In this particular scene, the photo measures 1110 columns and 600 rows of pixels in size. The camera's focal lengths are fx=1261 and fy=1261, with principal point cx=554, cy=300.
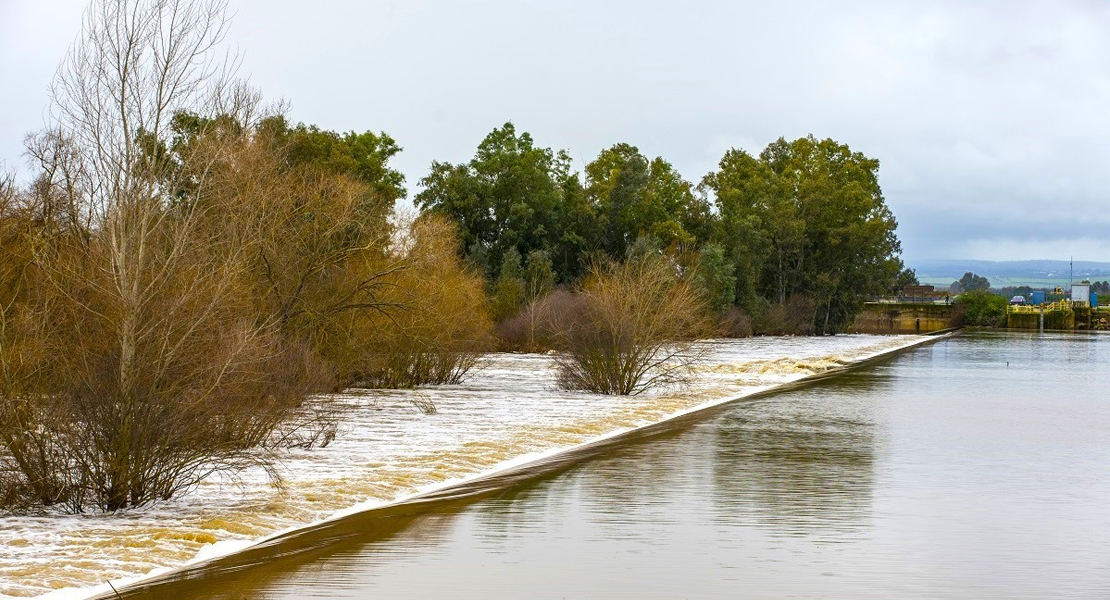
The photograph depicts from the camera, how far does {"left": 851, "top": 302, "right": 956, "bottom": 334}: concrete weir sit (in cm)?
13262

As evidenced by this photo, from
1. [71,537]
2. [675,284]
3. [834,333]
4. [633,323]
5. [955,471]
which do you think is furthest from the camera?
[834,333]

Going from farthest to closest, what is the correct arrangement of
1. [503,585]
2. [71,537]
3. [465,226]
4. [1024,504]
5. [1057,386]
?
[465,226] → [1057,386] → [1024,504] → [71,537] → [503,585]

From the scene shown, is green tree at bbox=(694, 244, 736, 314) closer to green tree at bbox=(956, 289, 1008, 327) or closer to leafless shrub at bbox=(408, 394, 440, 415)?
leafless shrub at bbox=(408, 394, 440, 415)

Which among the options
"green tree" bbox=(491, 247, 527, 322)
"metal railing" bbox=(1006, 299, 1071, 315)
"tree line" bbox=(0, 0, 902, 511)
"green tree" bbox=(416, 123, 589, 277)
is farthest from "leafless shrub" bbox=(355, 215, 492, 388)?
"metal railing" bbox=(1006, 299, 1071, 315)

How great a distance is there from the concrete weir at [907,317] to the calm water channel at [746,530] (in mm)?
110351

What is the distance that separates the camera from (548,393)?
33000 millimetres

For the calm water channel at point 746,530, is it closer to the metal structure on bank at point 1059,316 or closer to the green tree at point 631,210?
the green tree at point 631,210

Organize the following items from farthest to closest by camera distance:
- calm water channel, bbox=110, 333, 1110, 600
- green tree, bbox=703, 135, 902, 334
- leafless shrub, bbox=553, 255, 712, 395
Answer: green tree, bbox=703, 135, 902, 334
leafless shrub, bbox=553, 255, 712, 395
calm water channel, bbox=110, 333, 1110, 600

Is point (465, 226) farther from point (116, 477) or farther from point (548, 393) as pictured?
point (116, 477)

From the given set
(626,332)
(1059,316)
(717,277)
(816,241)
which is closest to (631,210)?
(717,277)

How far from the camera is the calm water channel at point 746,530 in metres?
11.1

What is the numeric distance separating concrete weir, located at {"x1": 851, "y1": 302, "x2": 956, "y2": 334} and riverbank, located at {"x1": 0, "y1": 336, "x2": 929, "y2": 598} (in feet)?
326

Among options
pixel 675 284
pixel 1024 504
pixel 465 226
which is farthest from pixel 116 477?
pixel 465 226

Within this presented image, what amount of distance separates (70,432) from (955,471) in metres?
12.6
